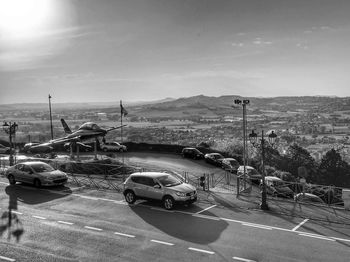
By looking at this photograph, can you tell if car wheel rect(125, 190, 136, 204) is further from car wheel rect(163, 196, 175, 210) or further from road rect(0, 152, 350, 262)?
car wheel rect(163, 196, 175, 210)

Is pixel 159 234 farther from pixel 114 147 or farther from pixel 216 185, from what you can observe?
pixel 114 147

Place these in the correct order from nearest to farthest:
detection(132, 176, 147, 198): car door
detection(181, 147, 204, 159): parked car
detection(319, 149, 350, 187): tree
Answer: detection(132, 176, 147, 198): car door, detection(181, 147, 204, 159): parked car, detection(319, 149, 350, 187): tree

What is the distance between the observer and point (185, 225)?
58.4 feet

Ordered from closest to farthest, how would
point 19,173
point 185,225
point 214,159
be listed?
point 185,225 → point 19,173 → point 214,159

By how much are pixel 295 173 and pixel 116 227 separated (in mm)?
42743

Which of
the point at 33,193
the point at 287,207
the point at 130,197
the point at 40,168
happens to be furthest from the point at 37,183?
the point at 287,207

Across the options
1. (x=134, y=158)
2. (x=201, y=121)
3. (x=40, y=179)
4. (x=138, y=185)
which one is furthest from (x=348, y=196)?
(x=201, y=121)

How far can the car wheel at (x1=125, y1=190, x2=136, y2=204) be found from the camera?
21.6m

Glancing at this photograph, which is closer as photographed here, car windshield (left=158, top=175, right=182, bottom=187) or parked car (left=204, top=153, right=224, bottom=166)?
car windshield (left=158, top=175, right=182, bottom=187)

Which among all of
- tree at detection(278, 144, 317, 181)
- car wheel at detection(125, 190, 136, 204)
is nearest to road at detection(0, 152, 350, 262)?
car wheel at detection(125, 190, 136, 204)

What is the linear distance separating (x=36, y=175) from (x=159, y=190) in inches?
399

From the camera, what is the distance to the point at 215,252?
14.4m

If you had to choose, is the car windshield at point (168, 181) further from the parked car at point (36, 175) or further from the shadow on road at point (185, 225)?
the parked car at point (36, 175)

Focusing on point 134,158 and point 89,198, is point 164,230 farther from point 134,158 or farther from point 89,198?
point 134,158
